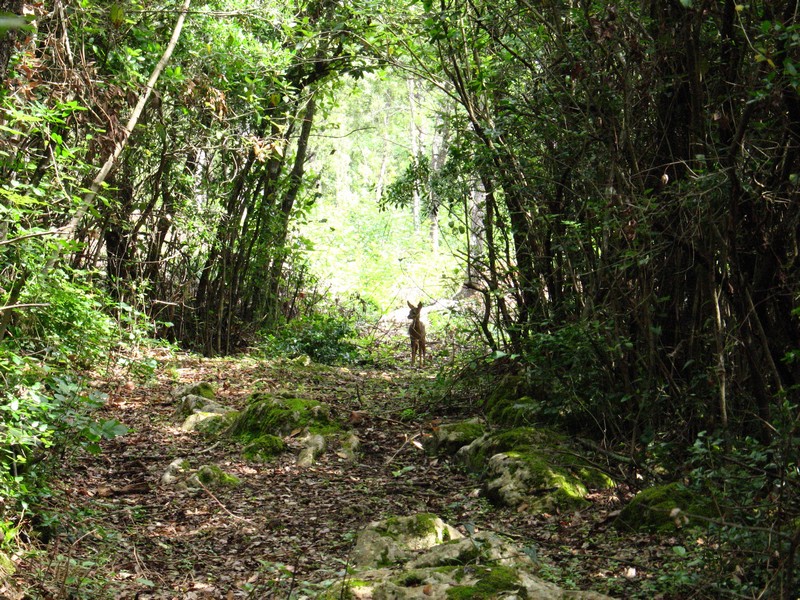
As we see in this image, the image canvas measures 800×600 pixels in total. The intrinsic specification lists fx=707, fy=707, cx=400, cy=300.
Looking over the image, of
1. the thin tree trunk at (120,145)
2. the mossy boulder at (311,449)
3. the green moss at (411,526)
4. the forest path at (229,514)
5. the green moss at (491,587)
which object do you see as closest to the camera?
the green moss at (491,587)

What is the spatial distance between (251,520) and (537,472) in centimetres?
211

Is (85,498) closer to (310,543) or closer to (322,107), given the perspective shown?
(310,543)

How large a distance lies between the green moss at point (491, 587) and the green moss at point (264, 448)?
350 centimetres

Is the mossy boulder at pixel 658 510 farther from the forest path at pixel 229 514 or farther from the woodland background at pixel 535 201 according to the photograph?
the forest path at pixel 229 514

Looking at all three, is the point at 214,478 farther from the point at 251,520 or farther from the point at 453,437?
the point at 453,437

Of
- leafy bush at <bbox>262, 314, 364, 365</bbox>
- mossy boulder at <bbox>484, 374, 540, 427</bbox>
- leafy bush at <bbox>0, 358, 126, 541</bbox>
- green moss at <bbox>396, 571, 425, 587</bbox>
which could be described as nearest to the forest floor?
leafy bush at <bbox>0, 358, 126, 541</bbox>

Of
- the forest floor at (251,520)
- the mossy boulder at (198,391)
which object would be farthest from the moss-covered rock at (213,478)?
the mossy boulder at (198,391)

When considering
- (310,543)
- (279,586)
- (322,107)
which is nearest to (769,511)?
(279,586)

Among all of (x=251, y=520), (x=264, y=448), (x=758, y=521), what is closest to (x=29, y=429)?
(x=251, y=520)

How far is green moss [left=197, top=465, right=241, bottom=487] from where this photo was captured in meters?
5.71

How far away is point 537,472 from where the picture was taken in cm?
520

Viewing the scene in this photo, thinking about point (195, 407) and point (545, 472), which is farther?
point (195, 407)

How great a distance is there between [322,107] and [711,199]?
910 centimetres

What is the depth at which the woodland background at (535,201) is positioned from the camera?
12.8 ft
